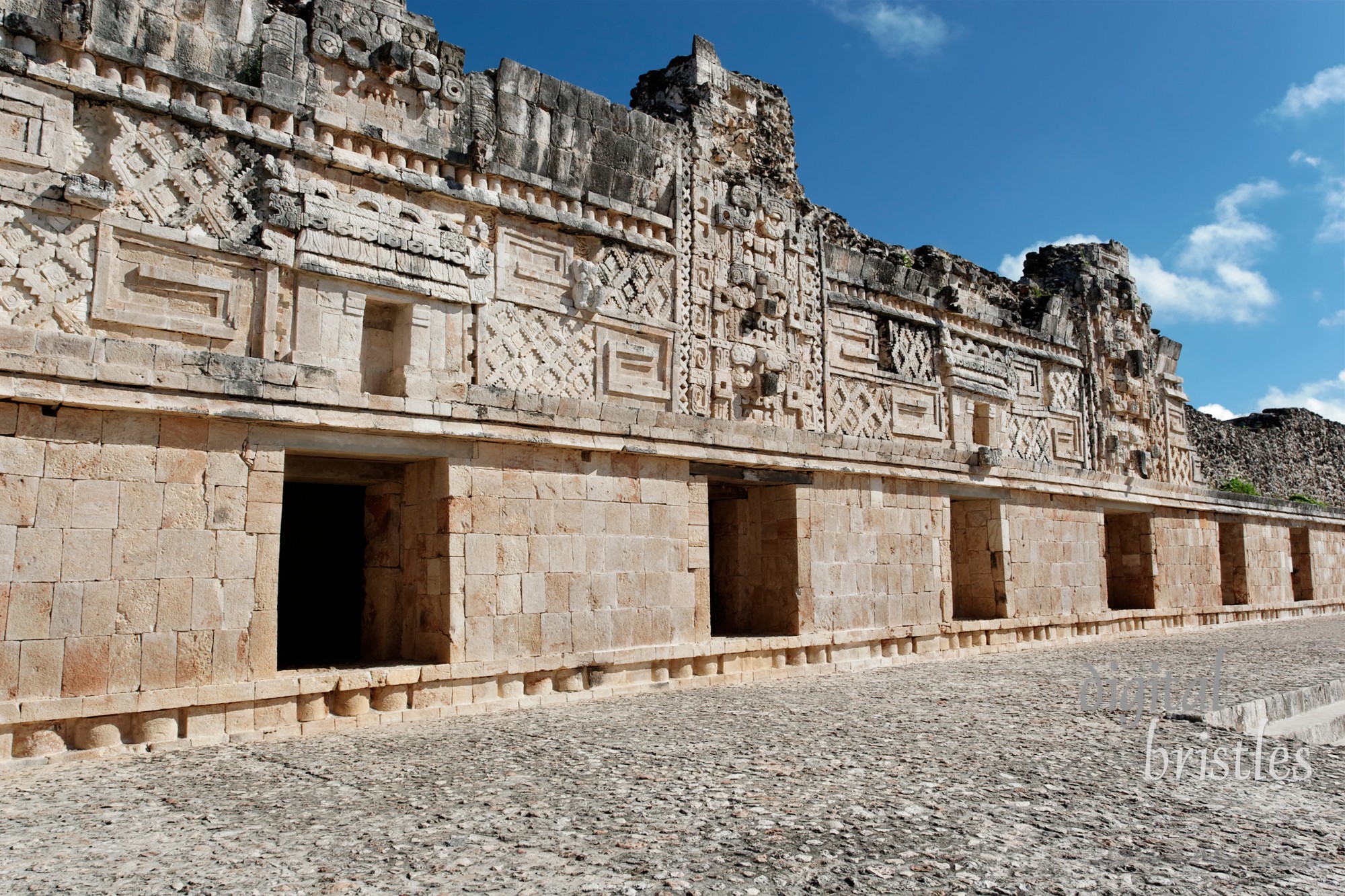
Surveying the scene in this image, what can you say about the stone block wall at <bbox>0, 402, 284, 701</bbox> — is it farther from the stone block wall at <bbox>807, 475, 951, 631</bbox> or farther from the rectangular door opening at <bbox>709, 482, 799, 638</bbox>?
the stone block wall at <bbox>807, 475, 951, 631</bbox>

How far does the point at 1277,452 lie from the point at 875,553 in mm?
17264

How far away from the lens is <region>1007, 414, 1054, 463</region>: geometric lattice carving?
13.0 meters

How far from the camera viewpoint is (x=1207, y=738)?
4.86m

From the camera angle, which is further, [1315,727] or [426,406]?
[426,406]

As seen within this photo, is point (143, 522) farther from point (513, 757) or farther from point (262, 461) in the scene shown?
point (513, 757)

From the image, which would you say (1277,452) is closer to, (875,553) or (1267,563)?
(1267,563)

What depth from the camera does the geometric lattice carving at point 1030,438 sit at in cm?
1298

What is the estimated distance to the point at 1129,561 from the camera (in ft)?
41.8

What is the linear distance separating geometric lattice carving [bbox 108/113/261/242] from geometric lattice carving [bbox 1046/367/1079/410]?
1133 centimetres

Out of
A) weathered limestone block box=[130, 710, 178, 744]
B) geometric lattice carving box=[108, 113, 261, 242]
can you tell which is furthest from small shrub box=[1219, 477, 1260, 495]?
weathered limestone block box=[130, 710, 178, 744]

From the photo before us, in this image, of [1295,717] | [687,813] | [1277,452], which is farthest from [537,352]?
[1277,452]

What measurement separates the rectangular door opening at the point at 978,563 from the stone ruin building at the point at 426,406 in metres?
0.04

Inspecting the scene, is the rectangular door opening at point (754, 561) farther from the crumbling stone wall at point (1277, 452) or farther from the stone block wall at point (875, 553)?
the crumbling stone wall at point (1277, 452)

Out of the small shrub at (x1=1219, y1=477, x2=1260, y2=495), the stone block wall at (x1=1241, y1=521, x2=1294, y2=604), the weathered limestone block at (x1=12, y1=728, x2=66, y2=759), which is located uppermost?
the small shrub at (x1=1219, y1=477, x2=1260, y2=495)
